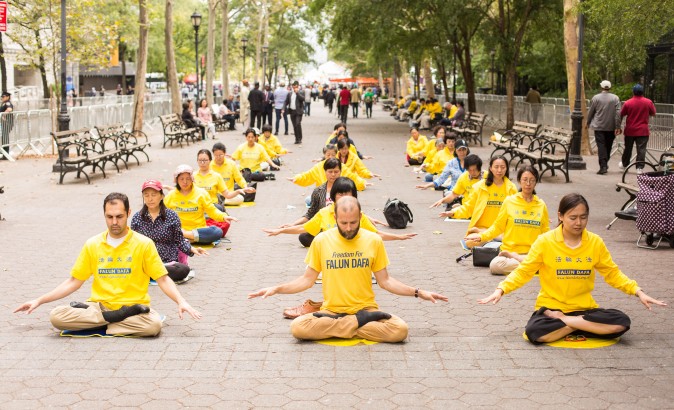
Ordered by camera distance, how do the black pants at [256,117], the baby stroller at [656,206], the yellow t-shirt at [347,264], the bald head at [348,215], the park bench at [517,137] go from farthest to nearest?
the black pants at [256,117]
the park bench at [517,137]
the baby stroller at [656,206]
the yellow t-shirt at [347,264]
the bald head at [348,215]

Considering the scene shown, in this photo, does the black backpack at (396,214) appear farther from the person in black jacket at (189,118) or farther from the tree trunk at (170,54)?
the tree trunk at (170,54)

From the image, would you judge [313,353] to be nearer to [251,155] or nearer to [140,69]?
[251,155]

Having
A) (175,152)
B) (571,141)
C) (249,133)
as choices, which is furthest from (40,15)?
(571,141)

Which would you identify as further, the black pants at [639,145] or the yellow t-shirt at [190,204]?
the black pants at [639,145]

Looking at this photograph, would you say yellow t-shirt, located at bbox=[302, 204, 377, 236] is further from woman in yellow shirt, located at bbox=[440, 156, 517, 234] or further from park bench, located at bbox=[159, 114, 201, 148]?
park bench, located at bbox=[159, 114, 201, 148]

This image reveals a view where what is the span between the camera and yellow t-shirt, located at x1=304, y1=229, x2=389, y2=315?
7.17m

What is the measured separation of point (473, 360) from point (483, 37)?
103 ft

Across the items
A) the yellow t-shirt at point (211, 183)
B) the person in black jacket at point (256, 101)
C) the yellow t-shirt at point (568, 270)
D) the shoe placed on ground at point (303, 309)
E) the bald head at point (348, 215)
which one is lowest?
the shoe placed on ground at point (303, 309)

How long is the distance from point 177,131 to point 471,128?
33.7 ft

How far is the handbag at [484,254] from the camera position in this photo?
34.6ft

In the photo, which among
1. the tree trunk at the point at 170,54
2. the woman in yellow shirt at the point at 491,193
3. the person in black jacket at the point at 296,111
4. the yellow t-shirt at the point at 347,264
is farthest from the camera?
the tree trunk at the point at 170,54

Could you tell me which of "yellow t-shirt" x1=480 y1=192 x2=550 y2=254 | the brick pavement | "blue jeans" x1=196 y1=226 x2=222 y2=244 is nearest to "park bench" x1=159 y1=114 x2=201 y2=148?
the brick pavement

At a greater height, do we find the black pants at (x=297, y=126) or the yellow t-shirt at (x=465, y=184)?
the black pants at (x=297, y=126)

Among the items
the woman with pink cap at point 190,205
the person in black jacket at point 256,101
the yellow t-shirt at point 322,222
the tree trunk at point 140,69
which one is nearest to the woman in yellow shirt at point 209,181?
the woman with pink cap at point 190,205
